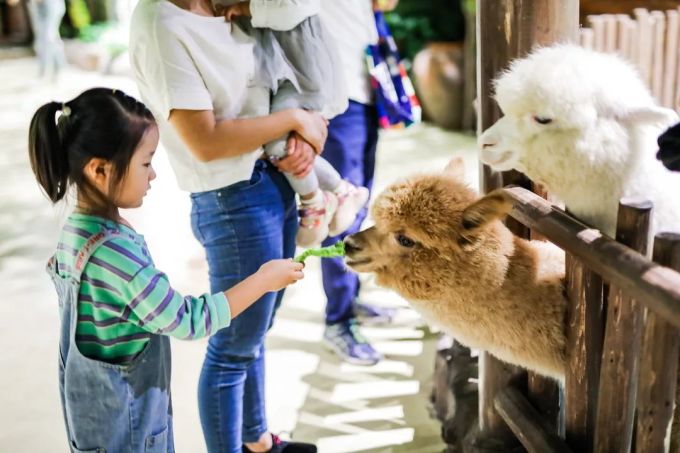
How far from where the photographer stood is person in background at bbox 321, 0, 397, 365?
339 cm

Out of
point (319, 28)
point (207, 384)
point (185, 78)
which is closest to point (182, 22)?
point (185, 78)

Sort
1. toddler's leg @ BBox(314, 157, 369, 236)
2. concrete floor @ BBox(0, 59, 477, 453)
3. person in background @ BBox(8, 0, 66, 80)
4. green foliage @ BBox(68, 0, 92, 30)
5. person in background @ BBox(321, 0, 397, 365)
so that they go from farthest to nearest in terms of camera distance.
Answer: green foliage @ BBox(68, 0, 92, 30)
person in background @ BBox(8, 0, 66, 80)
person in background @ BBox(321, 0, 397, 365)
concrete floor @ BBox(0, 59, 477, 453)
toddler's leg @ BBox(314, 157, 369, 236)

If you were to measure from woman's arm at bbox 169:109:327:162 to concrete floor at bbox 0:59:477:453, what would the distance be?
1.31 feet

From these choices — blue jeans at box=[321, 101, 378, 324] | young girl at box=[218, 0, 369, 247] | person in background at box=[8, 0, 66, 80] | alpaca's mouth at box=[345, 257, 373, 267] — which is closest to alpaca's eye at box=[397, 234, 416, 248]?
alpaca's mouth at box=[345, 257, 373, 267]

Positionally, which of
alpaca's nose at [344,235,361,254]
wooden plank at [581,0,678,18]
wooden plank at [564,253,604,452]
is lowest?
wooden plank at [564,253,604,452]

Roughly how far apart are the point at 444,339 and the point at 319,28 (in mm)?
1650

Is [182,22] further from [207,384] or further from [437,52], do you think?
[437,52]

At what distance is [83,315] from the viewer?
1.86 m

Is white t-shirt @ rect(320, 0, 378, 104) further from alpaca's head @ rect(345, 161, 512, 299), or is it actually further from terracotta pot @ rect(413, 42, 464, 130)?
terracotta pot @ rect(413, 42, 464, 130)

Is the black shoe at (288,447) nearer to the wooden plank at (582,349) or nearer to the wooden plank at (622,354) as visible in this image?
the wooden plank at (582,349)

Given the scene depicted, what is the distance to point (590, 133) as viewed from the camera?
1806 millimetres

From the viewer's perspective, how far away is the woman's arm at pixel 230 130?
81.8 inches

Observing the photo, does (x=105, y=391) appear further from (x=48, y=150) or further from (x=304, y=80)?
(x=304, y=80)

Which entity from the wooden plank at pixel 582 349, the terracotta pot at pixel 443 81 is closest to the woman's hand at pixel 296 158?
the wooden plank at pixel 582 349
